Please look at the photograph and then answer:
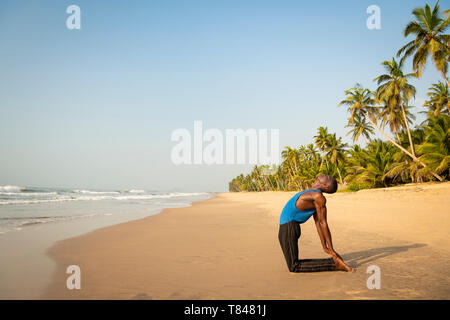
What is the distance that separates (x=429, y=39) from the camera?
71.8 feet

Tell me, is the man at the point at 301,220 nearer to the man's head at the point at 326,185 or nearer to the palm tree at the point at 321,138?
the man's head at the point at 326,185

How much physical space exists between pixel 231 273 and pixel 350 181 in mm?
35418

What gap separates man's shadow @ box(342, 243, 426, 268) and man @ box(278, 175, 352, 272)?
0.80 meters

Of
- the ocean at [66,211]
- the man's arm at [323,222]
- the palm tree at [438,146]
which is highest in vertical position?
the palm tree at [438,146]

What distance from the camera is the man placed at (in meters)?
3.59

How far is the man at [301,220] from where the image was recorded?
359 centimetres

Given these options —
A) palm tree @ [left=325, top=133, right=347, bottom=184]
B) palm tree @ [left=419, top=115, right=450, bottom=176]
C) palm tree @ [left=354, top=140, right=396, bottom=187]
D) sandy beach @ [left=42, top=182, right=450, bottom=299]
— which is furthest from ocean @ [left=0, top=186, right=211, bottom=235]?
palm tree @ [left=325, top=133, right=347, bottom=184]

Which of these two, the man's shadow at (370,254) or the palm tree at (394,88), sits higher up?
the palm tree at (394,88)

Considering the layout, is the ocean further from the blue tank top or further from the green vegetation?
the green vegetation

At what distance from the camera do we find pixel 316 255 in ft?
15.9

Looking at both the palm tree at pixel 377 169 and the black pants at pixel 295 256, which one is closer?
the black pants at pixel 295 256

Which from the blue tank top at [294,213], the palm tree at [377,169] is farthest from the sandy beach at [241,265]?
the palm tree at [377,169]

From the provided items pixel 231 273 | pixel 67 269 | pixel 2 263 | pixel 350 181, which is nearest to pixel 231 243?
pixel 231 273
